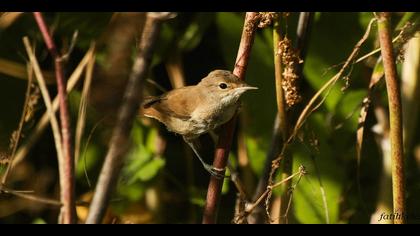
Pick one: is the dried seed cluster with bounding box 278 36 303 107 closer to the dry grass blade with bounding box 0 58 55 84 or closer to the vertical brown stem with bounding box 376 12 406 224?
the vertical brown stem with bounding box 376 12 406 224

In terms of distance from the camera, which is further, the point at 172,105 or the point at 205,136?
the point at 205,136

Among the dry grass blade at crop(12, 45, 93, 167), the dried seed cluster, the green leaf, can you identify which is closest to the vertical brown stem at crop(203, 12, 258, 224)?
the dried seed cluster

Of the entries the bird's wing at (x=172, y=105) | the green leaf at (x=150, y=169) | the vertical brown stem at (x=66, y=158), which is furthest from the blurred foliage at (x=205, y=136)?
the vertical brown stem at (x=66, y=158)

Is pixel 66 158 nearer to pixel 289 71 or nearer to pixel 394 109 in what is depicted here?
pixel 289 71

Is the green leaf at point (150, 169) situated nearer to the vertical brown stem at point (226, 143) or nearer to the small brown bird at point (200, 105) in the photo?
the small brown bird at point (200, 105)

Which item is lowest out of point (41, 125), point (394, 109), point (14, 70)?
point (394, 109)

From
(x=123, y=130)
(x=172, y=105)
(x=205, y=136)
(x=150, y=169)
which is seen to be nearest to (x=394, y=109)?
(x=123, y=130)
